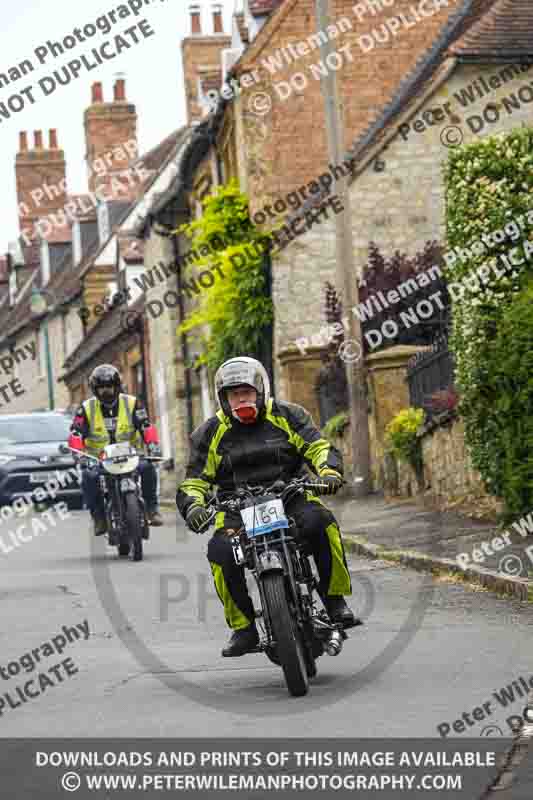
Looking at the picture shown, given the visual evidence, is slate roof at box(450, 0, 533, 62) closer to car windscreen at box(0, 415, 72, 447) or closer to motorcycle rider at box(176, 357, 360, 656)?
car windscreen at box(0, 415, 72, 447)

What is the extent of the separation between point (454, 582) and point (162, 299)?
32.3m

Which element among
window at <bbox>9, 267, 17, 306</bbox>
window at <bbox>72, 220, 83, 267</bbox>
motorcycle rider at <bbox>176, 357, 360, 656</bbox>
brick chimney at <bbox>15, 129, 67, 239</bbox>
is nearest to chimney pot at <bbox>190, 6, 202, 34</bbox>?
window at <bbox>72, 220, 83, 267</bbox>

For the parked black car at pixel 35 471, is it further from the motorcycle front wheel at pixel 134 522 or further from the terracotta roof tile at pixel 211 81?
the motorcycle front wheel at pixel 134 522

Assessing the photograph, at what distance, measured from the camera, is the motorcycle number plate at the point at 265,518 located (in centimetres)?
801

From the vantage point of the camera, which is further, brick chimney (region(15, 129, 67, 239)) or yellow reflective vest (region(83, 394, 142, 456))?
brick chimney (region(15, 129, 67, 239))

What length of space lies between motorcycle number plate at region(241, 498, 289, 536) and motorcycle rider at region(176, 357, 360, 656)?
24 centimetres

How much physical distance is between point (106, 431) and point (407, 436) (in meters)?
5.08

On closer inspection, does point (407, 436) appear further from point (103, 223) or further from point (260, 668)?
point (103, 223)

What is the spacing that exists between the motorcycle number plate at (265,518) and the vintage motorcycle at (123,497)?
27.3 ft

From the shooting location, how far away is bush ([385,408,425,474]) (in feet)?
68.2

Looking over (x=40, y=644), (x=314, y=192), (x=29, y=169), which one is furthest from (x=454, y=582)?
(x=29, y=169)

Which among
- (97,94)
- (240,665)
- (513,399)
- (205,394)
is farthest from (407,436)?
→ (97,94)

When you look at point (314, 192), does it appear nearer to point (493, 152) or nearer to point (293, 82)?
point (293, 82)

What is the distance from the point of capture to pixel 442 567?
13047mm
